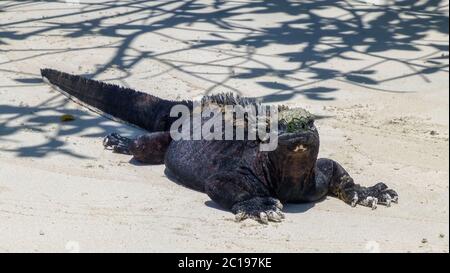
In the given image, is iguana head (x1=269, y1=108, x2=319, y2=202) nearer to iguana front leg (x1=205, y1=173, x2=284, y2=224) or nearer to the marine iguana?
the marine iguana

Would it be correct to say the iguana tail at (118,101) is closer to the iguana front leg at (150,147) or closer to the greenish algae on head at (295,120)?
the iguana front leg at (150,147)

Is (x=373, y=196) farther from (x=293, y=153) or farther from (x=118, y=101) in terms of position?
(x=118, y=101)

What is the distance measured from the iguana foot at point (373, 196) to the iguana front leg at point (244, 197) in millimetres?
581

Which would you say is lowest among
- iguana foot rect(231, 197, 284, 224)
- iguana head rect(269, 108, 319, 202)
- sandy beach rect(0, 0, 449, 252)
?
sandy beach rect(0, 0, 449, 252)

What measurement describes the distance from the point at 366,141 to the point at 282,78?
206 centimetres

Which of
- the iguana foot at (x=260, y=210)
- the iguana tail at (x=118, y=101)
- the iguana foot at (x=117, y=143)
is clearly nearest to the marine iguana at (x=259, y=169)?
the iguana foot at (x=260, y=210)

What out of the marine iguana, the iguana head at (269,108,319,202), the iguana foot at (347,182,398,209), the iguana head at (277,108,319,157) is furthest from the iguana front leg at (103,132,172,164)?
the iguana foot at (347,182,398,209)

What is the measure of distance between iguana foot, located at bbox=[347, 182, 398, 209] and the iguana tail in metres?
1.85

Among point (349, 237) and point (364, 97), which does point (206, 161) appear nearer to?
point (349, 237)

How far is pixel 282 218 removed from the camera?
6238mm

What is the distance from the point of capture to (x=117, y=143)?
7.86 meters

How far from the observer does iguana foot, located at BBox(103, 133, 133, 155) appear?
7820 millimetres

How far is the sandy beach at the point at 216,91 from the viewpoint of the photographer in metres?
5.96

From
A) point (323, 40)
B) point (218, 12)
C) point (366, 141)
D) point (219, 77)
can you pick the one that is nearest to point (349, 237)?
point (366, 141)
